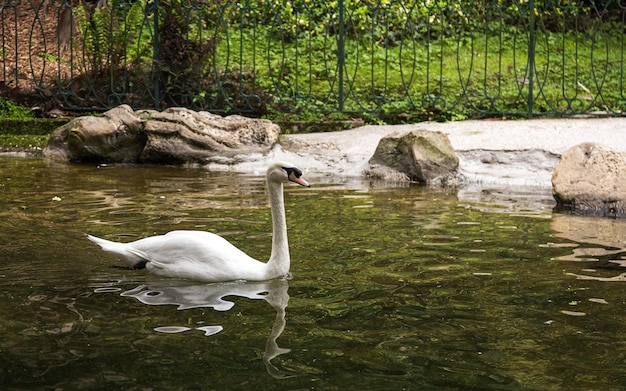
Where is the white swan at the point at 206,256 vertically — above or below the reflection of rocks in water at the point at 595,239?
above

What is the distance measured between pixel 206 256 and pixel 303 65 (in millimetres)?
12179

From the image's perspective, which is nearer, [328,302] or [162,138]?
[328,302]

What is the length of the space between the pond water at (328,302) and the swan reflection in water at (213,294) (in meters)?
0.02

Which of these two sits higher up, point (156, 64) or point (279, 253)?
point (156, 64)

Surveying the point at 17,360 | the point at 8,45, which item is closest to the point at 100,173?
the point at 17,360

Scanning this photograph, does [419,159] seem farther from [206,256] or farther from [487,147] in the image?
[206,256]

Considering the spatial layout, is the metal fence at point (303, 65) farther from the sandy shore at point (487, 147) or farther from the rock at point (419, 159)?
the rock at point (419, 159)

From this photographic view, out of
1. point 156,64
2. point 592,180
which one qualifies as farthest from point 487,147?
point 156,64

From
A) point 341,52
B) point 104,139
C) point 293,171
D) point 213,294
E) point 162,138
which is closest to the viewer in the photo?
point 213,294

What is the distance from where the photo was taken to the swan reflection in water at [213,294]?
550cm

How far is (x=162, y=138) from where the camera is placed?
12516mm

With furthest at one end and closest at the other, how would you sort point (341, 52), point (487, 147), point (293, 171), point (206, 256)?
point (341, 52) → point (487, 147) → point (293, 171) → point (206, 256)

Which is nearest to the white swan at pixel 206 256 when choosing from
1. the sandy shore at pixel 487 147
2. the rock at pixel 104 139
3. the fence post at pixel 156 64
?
the sandy shore at pixel 487 147

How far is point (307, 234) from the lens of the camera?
7.84 metres
